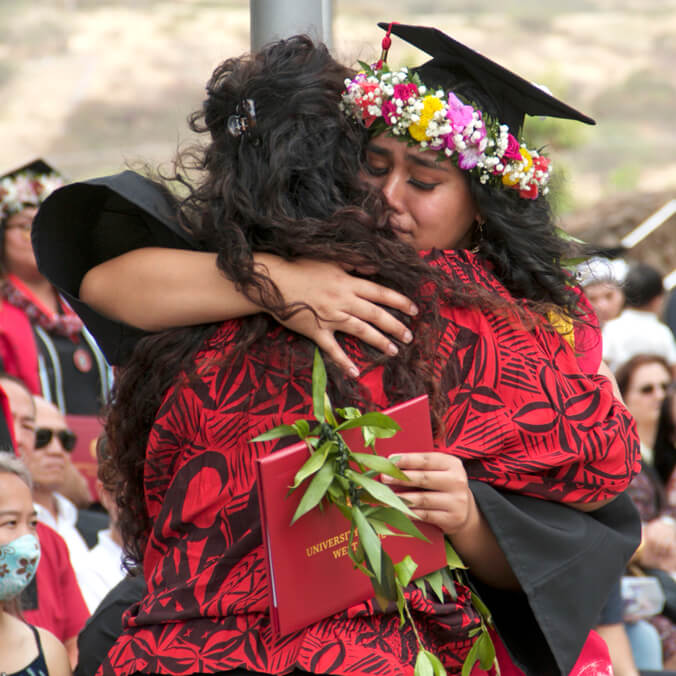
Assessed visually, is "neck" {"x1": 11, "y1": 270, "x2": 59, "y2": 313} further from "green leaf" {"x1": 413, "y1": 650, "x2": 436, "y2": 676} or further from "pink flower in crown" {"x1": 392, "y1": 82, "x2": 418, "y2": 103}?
"green leaf" {"x1": 413, "y1": 650, "x2": 436, "y2": 676}

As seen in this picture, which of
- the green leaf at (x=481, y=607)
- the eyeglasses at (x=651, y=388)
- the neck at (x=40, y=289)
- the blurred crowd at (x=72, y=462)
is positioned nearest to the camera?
the green leaf at (x=481, y=607)

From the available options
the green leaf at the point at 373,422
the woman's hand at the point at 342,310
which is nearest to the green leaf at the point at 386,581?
the green leaf at the point at 373,422

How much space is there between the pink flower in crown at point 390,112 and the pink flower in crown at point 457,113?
0.11m

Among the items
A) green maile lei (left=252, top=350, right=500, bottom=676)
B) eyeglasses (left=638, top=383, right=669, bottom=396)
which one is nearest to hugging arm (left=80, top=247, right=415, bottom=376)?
green maile lei (left=252, top=350, right=500, bottom=676)

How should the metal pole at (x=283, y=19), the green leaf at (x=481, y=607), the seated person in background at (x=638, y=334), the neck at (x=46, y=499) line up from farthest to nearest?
the seated person in background at (x=638, y=334)
the neck at (x=46, y=499)
the metal pole at (x=283, y=19)
the green leaf at (x=481, y=607)

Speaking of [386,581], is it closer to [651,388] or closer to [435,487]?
[435,487]

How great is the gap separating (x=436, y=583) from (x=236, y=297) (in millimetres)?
626

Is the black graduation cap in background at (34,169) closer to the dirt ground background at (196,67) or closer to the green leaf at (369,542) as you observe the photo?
the green leaf at (369,542)

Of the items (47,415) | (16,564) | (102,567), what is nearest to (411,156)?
(16,564)

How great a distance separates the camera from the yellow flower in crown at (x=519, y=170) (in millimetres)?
2295

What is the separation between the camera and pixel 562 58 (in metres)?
37.0

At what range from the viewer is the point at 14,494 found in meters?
2.97

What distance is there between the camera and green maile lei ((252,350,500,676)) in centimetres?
171

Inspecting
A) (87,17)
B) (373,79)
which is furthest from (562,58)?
(373,79)
